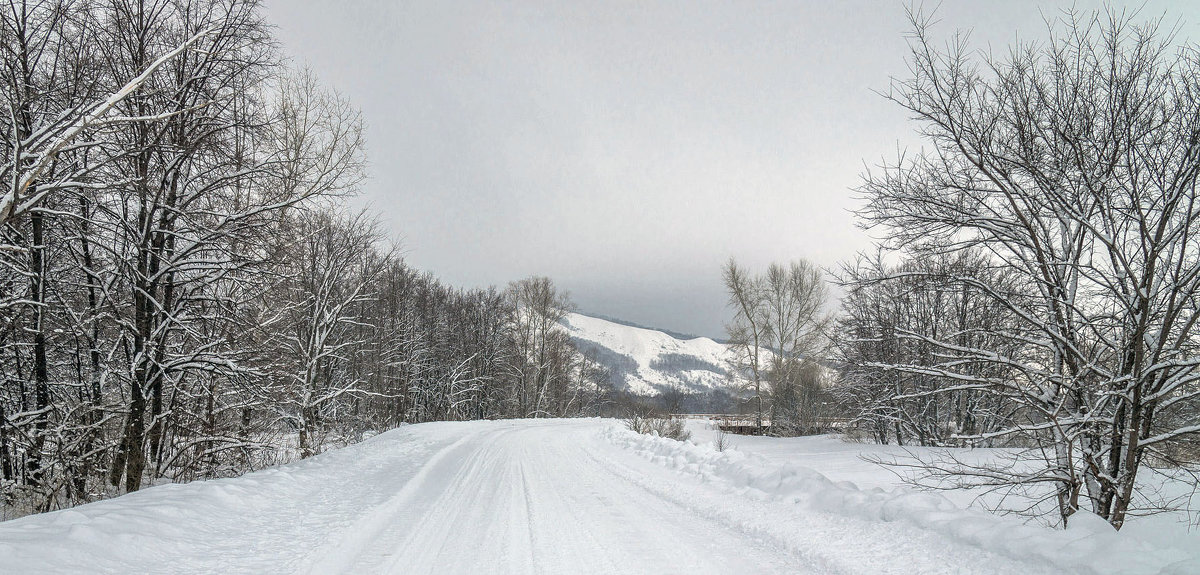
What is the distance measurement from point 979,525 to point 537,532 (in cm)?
417

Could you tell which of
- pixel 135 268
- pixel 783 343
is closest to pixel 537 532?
pixel 135 268

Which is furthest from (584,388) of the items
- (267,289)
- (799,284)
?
(267,289)

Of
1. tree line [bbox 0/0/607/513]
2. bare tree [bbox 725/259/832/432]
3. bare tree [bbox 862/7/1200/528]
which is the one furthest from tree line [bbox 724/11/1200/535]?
bare tree [bbox 725/259/832/432]

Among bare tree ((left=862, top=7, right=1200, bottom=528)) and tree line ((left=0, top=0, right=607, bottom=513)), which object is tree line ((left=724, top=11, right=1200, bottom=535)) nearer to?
bare tree ((left=862, top=7, right=1200, bottom=528))

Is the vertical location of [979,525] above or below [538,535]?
above

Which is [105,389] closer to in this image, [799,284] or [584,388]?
[799,284]

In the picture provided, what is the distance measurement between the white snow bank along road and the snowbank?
0.06 ft

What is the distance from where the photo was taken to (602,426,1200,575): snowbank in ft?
11.6

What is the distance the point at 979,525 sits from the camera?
4562 mm

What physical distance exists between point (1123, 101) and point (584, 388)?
5659 cm

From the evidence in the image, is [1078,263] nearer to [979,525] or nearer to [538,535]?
[979,525]

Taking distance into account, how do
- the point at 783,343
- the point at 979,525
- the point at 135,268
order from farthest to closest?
1. the point at 783,343
2. the point at 135,268
3. the point at 979,525

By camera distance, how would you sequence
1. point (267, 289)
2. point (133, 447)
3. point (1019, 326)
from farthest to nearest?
point (267, 289) < point (133, 447) < point (1019, 326)

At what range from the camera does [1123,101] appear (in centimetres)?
468
